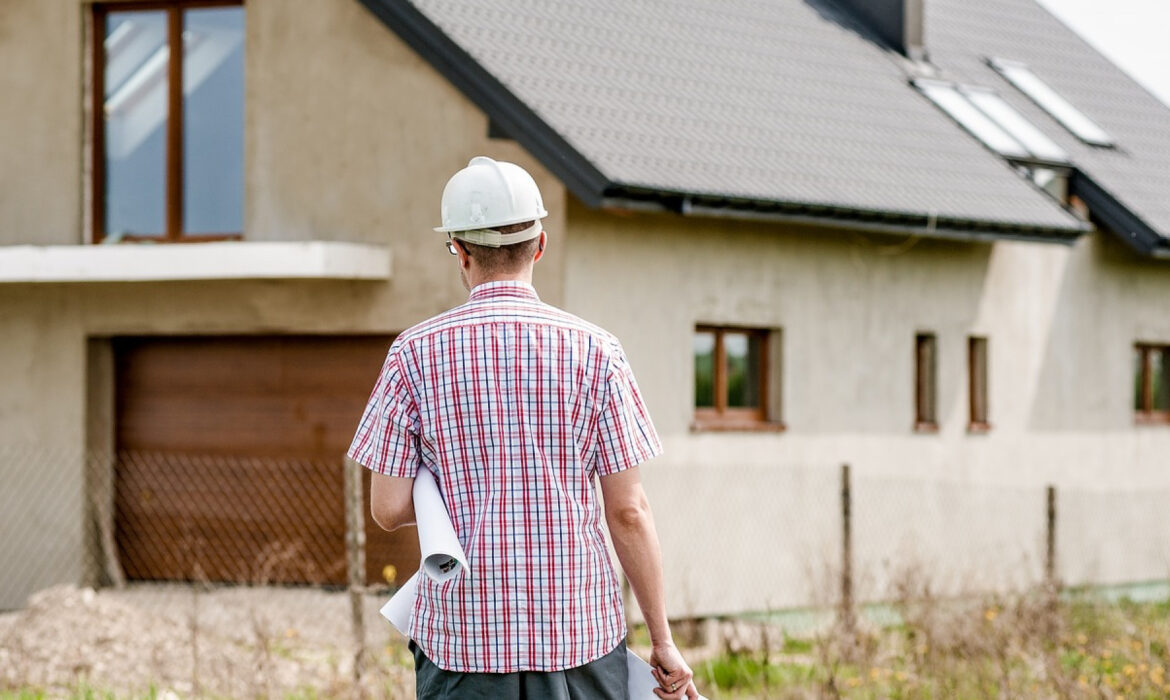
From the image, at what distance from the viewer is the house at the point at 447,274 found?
488 inches

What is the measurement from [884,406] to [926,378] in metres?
0.79

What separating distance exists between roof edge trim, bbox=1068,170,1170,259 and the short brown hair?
12.9 meters

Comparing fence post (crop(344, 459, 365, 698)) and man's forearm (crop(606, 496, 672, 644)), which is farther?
fence post (crop(344, 459, 365, 698))

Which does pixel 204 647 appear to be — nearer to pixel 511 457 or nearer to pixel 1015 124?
pixel 511 457

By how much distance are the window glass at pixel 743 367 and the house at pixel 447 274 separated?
2cm

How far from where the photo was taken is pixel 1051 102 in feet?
60.0

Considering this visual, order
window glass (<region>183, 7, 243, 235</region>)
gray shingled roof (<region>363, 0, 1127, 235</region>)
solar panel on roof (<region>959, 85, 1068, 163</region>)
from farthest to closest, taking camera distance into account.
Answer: solar panel on roof (<region>959, 85, 1068, 163</region>), window glass (<region>183, 7, 243, 235</region>), gray shingled roof (<region>363, 0, 1127, 235</region>)

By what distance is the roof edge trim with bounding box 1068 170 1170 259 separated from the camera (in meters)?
15.8

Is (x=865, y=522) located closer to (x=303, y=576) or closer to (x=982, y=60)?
(x=303, y=576)

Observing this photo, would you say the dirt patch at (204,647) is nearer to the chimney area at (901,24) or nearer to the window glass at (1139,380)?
the window glass at (1139,380)

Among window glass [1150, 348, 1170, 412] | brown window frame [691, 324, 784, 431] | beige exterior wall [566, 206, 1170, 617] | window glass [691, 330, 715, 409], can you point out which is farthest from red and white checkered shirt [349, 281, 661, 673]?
window glass [1150, 348, 1170, 412]

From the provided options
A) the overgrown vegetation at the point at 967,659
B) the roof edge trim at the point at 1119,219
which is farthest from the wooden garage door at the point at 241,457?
the roof edge trim at the point at 1119,219

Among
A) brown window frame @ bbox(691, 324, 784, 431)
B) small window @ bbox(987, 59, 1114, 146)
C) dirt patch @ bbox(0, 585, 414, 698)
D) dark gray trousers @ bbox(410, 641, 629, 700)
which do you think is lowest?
dirt patch @ bbox(0, 585, 414, 698)

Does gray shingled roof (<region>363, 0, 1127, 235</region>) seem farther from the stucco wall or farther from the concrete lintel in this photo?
the stucco wall
